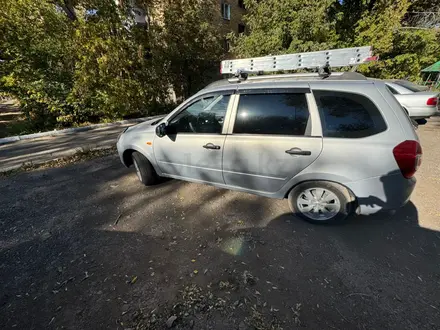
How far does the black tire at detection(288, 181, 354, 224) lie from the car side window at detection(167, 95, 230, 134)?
4.30 feet

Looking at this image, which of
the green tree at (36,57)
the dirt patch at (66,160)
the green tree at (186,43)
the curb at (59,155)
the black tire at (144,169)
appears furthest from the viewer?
the green tree at (186,43)

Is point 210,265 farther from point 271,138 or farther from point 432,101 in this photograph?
point 432,101

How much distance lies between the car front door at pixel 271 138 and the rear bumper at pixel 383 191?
2.05 ft

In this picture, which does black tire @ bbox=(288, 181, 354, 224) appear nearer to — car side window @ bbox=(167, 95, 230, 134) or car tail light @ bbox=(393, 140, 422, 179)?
car tail light @ bbox=(393, 140, 422, 179)

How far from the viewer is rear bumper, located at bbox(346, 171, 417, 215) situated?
208 cm

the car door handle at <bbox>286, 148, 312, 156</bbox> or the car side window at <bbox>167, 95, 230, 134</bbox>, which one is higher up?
the car side window at <bbox>167, 95, 230, 134</bbox>

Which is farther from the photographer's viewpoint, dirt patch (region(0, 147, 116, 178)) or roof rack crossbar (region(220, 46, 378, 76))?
dirt patch (region(0, 147, 116, 178))

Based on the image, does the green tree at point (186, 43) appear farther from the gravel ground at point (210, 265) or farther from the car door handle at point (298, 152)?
the car door handle at point (298, 152)

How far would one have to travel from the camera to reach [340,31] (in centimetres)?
1141

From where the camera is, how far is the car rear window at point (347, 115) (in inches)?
80.6

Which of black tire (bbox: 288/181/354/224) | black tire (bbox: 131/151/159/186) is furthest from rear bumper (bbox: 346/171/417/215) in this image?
black tire (bbox: 131/151/159/186)

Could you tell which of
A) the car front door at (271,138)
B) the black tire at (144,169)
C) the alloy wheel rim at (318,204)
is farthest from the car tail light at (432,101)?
the black tire at (144,169)

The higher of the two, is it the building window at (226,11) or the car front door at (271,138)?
the building window at (226,11)

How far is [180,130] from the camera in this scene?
117 inches
